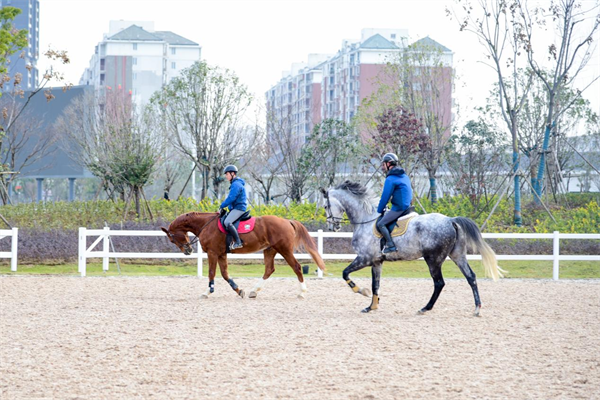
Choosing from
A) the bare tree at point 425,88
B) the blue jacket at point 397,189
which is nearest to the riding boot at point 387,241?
the blue jacket at point 397,189

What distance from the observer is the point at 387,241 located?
11664mm

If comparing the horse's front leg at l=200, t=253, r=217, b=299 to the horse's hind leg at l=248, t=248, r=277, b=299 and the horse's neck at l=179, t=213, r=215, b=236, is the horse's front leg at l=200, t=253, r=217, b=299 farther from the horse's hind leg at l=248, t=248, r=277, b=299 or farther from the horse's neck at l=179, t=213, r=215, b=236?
the horse's hind leg at l=248, t=248, r=277, b=299

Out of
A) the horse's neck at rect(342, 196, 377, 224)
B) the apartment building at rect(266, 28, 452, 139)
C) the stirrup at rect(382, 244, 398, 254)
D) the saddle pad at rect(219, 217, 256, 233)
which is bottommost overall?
the stirrup at rect(382, 244, 398, 254)

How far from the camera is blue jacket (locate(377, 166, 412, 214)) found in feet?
37.7

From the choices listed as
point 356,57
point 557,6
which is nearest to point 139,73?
point 356,57

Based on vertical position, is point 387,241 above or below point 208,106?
below

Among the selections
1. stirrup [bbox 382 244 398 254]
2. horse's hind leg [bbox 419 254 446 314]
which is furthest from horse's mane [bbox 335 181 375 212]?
horse's hind leg [bbox 419 254 446 314]

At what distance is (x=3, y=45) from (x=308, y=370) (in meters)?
16.2

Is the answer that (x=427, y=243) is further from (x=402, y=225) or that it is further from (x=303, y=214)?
(x=303, y=214)

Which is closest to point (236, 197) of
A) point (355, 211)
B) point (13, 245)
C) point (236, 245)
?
point (236, 245)

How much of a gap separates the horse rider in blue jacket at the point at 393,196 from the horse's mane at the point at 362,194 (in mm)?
443

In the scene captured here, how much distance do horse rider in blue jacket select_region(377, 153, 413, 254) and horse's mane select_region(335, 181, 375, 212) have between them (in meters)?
0.44

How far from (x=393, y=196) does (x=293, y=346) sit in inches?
144

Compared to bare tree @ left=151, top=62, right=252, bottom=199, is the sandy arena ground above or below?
below
